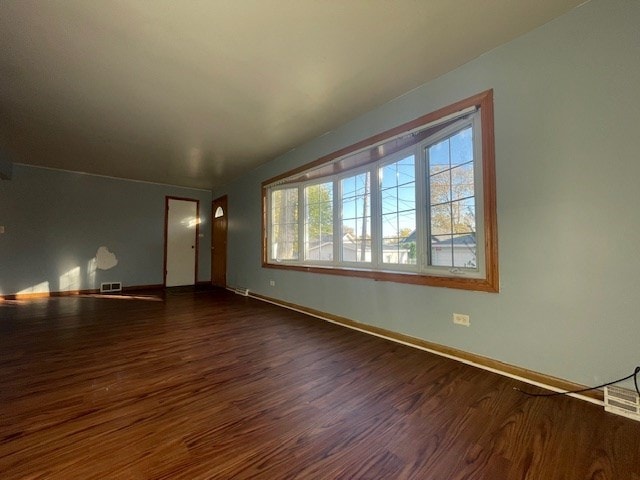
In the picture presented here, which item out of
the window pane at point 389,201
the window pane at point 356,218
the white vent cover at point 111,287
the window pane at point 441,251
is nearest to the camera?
the window pane at point 441,251

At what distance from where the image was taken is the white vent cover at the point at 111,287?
17.9 feet

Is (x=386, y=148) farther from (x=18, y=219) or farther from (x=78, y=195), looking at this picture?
(x=18, y=219)

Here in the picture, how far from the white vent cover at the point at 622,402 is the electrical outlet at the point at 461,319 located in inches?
30.4

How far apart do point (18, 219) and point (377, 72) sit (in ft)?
21.4

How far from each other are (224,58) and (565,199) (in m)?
2.64

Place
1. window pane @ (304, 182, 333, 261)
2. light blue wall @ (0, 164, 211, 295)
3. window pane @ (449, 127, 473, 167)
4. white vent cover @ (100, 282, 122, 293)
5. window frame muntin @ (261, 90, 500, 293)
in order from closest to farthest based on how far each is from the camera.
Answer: window frame muntin @ (261, 90, 500, 293) < window pane @ (449, 127, 473, 167) < window pane @ (304, 182, 333, 261) < light blue wall @ (0, 164, 211, 295) < white vent cover @ (100, 282, 122, 293)

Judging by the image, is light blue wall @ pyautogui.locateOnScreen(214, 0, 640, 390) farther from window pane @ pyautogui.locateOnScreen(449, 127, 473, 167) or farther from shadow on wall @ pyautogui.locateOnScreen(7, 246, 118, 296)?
shadow on wall @ pyautogui.locateOnScreen(7, 246, 118, 296)

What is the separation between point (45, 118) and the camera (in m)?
2.99

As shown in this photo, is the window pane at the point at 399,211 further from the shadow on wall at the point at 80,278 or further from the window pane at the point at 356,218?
the shadow on wall at the point at 80,278

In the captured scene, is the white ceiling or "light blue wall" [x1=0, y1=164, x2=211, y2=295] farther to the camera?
"light blue wall" [x1=0, y1=164, x2=211, y2=295]

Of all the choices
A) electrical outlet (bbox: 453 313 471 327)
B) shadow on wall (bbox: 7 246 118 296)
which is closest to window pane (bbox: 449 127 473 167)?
electrical outlet (bbox: 453 313 471 327)

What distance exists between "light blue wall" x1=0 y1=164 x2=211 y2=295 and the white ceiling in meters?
1.87

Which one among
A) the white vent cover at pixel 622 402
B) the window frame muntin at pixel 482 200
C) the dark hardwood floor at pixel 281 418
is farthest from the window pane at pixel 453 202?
the white vent cover at pixel 622 402

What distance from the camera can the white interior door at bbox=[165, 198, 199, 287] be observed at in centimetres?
625
